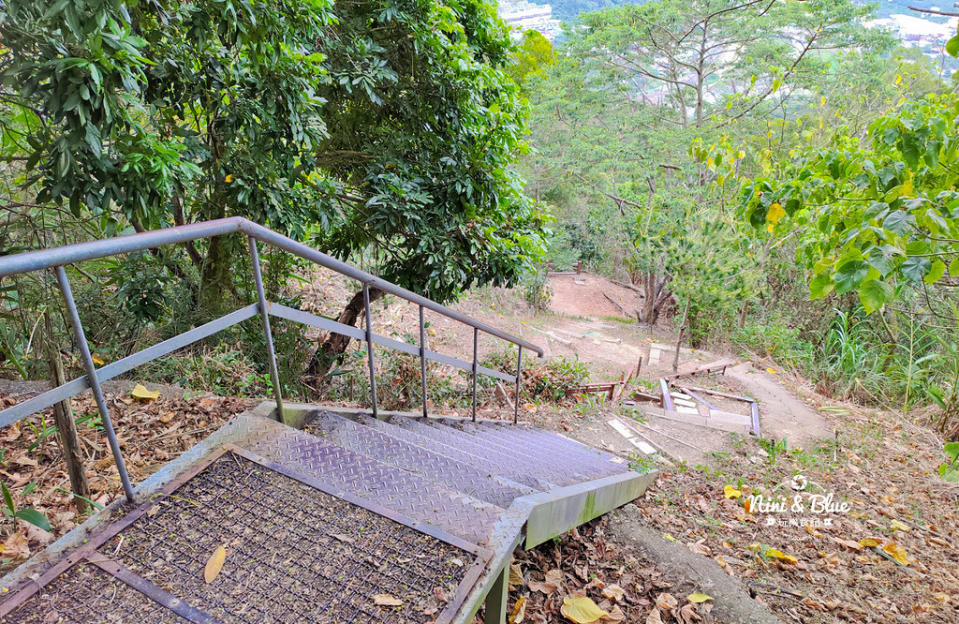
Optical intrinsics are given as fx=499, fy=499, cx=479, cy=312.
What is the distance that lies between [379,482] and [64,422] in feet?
3.86

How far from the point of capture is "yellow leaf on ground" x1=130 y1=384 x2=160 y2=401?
3.08 m

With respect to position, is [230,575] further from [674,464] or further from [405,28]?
[674,464]

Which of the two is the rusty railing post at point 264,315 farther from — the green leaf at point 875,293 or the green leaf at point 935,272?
the green leaf at point 935,272

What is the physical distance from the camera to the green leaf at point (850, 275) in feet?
5.00

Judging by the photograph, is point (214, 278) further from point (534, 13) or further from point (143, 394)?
point (534, 13)

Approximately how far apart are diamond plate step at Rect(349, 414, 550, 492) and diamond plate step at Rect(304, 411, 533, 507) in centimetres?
15

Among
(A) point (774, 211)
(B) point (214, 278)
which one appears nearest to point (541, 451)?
(A) point (774, 211)

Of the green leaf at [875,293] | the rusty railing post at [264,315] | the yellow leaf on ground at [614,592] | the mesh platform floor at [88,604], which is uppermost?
the green leaf at [875,293]

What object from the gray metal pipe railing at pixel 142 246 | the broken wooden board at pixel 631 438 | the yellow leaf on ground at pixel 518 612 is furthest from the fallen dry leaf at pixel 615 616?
the broken wooden board at pixel 631 438

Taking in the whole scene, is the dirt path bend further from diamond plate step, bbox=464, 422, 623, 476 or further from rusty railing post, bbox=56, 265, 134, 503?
rusty railing post, bbox=56, 265, 134, 503

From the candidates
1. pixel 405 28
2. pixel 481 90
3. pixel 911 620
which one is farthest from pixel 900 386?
pixel 405 28

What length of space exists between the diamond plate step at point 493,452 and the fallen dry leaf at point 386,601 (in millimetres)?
1467

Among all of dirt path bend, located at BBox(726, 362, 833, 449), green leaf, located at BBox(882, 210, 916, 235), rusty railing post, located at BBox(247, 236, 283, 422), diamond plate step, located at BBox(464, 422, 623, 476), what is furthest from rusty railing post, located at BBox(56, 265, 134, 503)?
dirt path bend, located at BBox(726, 362, 833, 449)

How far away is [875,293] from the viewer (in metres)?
1.50
